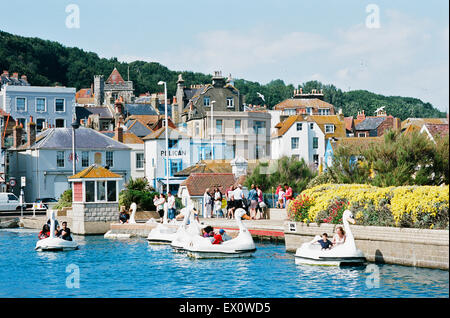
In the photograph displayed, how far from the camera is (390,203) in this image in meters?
26.7

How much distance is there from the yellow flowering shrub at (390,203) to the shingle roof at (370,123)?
241 ft

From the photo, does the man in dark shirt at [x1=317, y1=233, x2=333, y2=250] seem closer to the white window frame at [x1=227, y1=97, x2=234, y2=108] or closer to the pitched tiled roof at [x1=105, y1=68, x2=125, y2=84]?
the white window frame at [x1=227, y1=97, x2=234, y2=108]

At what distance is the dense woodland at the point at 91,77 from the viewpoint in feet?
404

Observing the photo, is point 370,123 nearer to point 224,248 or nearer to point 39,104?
point 39,104

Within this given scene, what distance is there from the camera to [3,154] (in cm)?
7494

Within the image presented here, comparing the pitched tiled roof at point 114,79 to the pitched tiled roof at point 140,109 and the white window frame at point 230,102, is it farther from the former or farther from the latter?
the white window frame at point 230,102

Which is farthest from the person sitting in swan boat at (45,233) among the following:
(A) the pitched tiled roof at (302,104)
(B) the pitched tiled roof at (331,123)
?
(A) the pitched tiled roof at (302,104)

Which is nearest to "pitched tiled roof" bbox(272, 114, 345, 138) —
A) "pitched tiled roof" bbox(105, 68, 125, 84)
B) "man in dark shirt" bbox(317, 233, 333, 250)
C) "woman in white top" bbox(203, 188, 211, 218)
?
"woman in white top" bbox(203, 188, 211, 218)

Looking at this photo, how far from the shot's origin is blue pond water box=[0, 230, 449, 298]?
71.3 ft

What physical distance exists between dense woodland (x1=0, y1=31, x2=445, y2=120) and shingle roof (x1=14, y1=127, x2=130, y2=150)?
56230 millimetres

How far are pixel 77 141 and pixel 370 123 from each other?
46829 mm

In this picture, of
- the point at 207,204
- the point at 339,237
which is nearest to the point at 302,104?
the point at 207,204
